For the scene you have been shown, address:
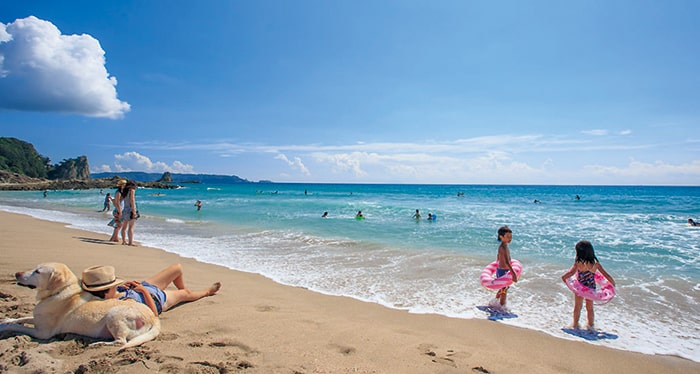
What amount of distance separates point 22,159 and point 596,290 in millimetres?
131709

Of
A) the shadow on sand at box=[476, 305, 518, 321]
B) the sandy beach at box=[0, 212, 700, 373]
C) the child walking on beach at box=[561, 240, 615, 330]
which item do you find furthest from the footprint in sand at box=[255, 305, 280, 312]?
the child walking on beach at box=[561, 240, 615, 330]

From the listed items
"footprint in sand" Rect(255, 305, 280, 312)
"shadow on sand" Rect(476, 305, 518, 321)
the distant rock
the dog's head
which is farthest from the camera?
the distant rock

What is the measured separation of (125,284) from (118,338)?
0.76 m

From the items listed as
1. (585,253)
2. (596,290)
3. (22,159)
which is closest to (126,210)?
(585,253)

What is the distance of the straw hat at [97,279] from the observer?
3422mm

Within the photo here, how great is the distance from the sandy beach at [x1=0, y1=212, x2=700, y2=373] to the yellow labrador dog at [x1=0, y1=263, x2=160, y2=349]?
0.32ft

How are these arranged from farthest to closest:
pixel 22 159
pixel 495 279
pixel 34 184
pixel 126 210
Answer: pixel 22 159
pixel 34 184
pixel 126 210
pixel 495 279

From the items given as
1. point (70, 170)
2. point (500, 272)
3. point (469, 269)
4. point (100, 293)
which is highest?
point (70, 170)

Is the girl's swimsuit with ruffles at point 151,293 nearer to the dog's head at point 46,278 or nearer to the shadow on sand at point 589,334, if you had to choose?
the dog's head at point 46,278

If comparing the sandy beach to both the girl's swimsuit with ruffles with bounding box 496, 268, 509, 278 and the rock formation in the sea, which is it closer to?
the girl's swimsuit with ruffles with bounding box 496, 268, 509, 278

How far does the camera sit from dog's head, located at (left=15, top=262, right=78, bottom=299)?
10.2ft

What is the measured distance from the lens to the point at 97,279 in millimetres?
3445

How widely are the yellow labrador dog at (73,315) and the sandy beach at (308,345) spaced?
3.8 inches

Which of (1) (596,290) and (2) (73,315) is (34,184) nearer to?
(2) (73,315)
